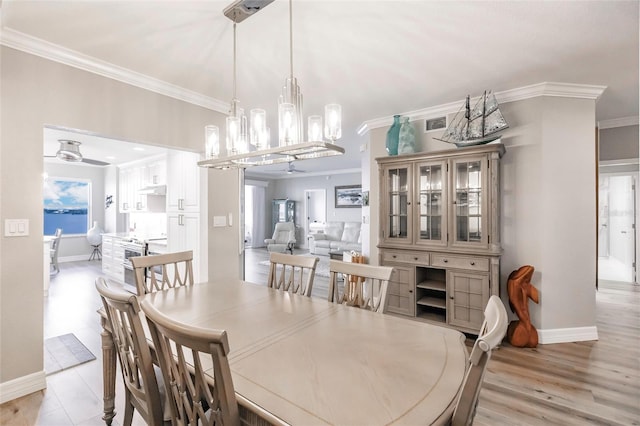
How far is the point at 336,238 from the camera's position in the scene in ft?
29.3

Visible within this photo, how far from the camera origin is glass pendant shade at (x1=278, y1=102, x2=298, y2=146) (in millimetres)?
1726

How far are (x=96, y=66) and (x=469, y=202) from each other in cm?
369

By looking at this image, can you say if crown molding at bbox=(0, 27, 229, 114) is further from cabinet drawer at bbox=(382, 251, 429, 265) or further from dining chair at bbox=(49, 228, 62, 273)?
dining chair at bbox=(49, 228, 62, 273)

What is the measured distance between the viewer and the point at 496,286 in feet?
A: 10.2

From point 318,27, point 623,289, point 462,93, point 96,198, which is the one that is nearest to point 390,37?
point 318,27

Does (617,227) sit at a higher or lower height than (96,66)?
lower

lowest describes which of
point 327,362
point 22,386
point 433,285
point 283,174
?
point 22,386

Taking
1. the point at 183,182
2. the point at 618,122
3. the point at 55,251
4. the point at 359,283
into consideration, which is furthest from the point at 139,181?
the point at 618,122

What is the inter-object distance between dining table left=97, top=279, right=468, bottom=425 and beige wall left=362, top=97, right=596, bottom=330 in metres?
2.47

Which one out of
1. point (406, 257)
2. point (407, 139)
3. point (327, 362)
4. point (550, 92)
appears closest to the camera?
point (327, 362)

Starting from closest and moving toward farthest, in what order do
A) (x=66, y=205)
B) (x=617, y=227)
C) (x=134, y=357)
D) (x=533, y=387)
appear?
(x=134, y=357) < (x=533, y=387) < (x=617, y=227) < (x=66, y=205)

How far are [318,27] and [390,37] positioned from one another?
1.73 ft

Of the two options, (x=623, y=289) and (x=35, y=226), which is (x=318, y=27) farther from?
(x=623, y=289)

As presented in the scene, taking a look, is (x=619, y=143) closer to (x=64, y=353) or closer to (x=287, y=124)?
(x=287, y=124)
